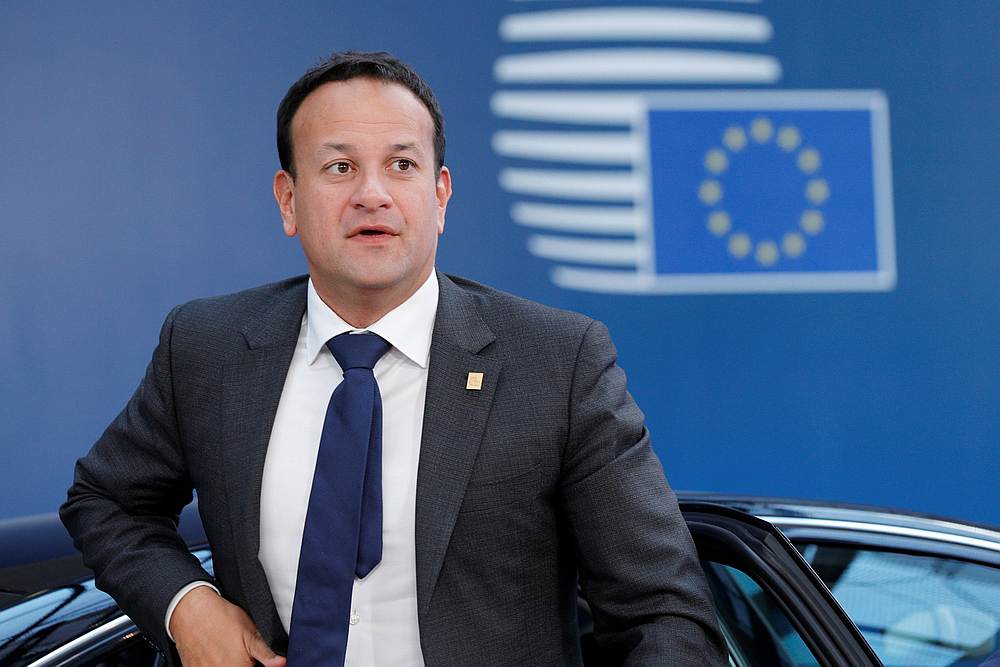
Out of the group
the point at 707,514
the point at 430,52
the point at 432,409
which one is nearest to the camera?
the point at 432,409

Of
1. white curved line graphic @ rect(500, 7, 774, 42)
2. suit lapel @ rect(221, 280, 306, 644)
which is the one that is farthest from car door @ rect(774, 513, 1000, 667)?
white curved line graphic @ rect(500, 7, 774, 42)

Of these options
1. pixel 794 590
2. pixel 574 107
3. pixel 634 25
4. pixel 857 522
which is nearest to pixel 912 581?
pixel 857 522

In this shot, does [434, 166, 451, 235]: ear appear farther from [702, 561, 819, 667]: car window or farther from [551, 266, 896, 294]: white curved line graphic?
[551, 266, 896, 294]: white curved line graphic

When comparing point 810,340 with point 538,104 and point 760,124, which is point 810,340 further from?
point 538,104

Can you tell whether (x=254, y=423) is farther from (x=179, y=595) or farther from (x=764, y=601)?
(x=764, y=601)

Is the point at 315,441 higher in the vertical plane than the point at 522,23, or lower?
lower

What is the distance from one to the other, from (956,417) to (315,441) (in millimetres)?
3456

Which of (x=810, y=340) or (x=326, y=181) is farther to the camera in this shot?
(x=810, y=340)

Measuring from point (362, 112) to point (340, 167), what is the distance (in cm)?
9

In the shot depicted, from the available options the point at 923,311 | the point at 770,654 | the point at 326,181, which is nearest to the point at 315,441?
the point at 326,181

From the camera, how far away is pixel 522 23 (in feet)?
13.4

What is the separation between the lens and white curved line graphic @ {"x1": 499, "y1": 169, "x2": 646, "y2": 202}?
4078 millimetres

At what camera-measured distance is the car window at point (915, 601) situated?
6.81ft

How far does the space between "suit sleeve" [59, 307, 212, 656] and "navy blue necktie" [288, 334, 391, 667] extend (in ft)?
0.73
